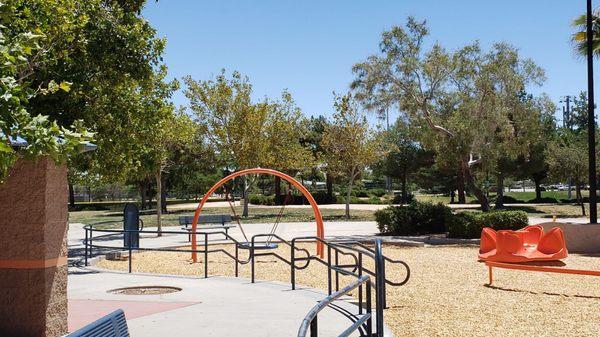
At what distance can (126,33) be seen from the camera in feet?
41.3

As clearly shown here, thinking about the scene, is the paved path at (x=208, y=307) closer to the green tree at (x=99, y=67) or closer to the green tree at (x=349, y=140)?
the green tree at (x=99, y=67)

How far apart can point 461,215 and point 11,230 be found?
1687cm

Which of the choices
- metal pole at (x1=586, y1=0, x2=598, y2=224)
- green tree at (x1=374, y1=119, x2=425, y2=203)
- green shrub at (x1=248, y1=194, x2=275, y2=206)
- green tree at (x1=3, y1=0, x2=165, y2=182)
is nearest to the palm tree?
metal pole at (x1=586, y1=0, x2=598, y2=224)

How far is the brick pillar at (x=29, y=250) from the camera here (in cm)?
668

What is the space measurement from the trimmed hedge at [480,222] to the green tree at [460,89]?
2485mm

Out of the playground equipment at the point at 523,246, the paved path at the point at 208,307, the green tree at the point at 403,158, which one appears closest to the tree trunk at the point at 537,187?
the green tree at the point at 403,158

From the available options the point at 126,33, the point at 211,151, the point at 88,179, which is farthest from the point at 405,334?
the point at 211,151

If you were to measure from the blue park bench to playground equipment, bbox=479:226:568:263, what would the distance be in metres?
10.2

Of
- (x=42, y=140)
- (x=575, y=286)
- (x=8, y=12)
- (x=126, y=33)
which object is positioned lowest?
(x=575, y=286)

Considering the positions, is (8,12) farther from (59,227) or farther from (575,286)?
(575,286)

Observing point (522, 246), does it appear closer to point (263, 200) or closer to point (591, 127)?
point (591, 127)

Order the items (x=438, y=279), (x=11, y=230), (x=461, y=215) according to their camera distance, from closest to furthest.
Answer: (x=11, y=230) < (x=438, y=279) < (x=461, y=215)

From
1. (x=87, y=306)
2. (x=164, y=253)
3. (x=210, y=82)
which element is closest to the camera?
(x=87, y=306)

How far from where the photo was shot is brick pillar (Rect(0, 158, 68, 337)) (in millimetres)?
6676
